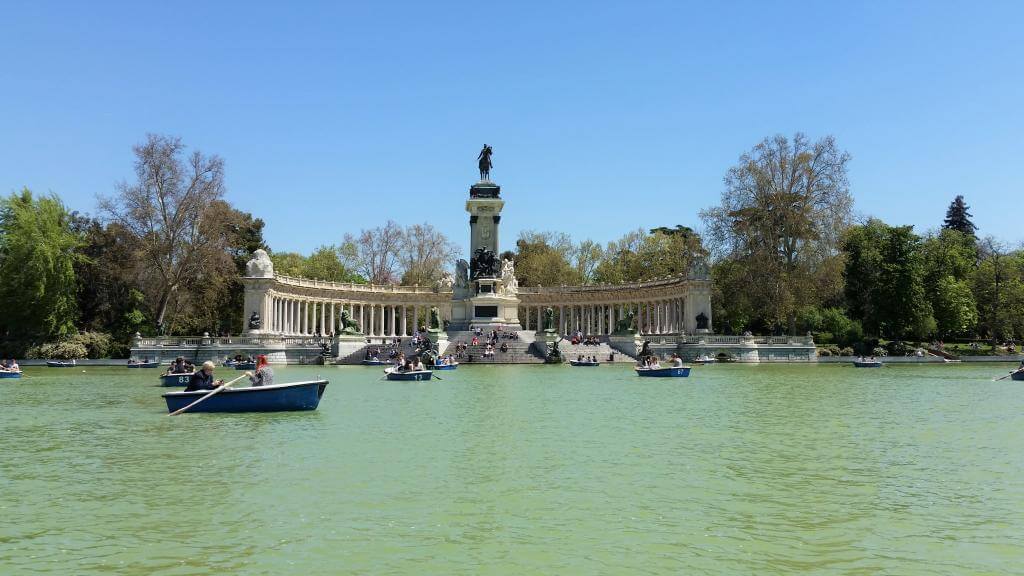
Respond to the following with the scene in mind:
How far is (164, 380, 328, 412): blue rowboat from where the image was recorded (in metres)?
22.7

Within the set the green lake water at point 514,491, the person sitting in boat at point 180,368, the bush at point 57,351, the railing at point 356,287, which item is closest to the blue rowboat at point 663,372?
the green lake water at point 514,491

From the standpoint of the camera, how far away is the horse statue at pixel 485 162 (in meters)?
80.9

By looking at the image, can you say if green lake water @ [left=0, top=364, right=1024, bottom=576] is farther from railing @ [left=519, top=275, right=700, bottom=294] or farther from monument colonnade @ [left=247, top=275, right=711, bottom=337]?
railing @ [left=519, top=275, right=700, bottom=294]

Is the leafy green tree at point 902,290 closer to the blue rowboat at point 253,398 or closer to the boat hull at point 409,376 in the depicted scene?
the boat hull at point 409,376

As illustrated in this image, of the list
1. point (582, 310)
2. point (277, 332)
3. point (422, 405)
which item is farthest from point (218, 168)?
point (422, 405)

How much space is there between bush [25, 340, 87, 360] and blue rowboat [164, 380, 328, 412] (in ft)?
140

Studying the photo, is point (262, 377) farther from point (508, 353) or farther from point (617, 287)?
point (617, 287)

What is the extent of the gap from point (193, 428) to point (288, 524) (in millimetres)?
10183

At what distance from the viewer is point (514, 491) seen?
42.4ft

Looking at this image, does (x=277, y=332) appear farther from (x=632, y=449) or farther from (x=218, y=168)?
(x=632, y=449)

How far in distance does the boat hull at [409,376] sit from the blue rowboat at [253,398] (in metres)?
14.9

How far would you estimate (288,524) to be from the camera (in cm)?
1081

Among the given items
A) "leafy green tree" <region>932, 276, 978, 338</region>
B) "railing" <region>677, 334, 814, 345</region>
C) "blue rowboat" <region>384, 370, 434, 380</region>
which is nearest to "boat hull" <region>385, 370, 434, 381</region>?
"blue rowboat" <region>384, 370, 434, 380</region>

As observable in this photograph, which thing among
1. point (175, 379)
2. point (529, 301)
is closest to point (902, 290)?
point (529, 301)
